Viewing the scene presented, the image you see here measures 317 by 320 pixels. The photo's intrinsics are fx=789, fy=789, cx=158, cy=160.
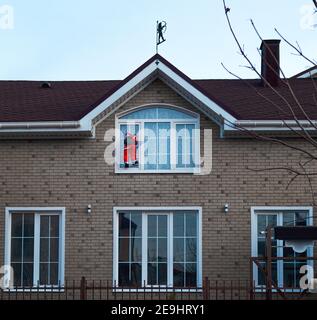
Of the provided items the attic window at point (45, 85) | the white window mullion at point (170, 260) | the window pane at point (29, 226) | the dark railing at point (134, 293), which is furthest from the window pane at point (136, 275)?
the attic window at point (45, 85)

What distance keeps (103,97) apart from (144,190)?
7.09 feet

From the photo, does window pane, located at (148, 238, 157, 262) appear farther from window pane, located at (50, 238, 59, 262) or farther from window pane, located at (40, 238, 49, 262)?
window pane, located at (40, 238, 49, 262)

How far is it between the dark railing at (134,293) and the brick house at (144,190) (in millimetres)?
207

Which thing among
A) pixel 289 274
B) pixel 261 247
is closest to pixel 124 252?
pixel 261 247

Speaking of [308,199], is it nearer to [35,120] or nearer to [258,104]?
[258,104]

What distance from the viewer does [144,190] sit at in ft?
55.1

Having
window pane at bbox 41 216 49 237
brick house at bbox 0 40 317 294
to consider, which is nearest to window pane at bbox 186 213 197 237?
brick house at bbox 0 40 317 294

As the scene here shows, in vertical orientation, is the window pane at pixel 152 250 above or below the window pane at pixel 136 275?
above

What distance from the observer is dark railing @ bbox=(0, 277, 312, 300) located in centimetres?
1603

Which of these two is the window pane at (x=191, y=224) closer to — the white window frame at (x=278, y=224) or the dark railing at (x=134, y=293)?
the dark railing at (x=134, y=293)

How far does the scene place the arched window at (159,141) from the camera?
16.9 metres

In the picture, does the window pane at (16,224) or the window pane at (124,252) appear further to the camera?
the window pane at (16,224)

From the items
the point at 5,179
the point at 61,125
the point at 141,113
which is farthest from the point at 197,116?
the point at 5,179

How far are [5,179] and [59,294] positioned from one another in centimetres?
274
